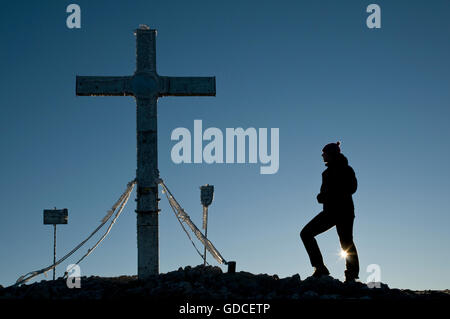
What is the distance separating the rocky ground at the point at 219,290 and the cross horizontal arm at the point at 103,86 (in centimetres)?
613

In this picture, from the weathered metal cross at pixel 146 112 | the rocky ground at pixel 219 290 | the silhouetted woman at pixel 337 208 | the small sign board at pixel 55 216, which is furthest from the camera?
the small sign board at pixel 55 216

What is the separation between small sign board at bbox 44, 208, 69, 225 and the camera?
19239 millimetres

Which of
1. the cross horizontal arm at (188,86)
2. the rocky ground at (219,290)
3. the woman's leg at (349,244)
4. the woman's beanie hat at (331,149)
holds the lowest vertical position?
the rocky ground at (219,290)

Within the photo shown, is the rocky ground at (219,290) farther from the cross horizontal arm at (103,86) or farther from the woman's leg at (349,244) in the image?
the cross horizontal arm at (103,86)

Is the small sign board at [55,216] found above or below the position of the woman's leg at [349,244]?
above

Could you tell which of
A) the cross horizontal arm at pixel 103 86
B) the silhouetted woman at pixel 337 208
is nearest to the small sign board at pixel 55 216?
the cross horizontal arm at pixel 103 86

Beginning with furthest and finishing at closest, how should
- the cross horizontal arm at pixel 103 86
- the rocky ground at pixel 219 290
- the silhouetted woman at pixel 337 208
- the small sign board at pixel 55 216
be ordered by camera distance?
the small sign board at pixel 55 216 < the cross horizontal arm at pixel 103 86 < the silhouetted woman at pixel 337 208 < the rocky ground at pixel 219 290

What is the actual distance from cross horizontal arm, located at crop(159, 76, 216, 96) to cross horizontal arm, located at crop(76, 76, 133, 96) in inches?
36.2

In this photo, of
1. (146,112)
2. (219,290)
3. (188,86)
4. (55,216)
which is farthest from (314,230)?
(55,216)

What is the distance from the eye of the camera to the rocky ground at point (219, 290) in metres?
9.96

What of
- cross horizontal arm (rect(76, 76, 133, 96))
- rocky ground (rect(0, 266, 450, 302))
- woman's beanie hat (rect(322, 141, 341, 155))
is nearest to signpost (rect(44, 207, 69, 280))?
cross horizontal arm (rect(76, 76, 133, 96))
